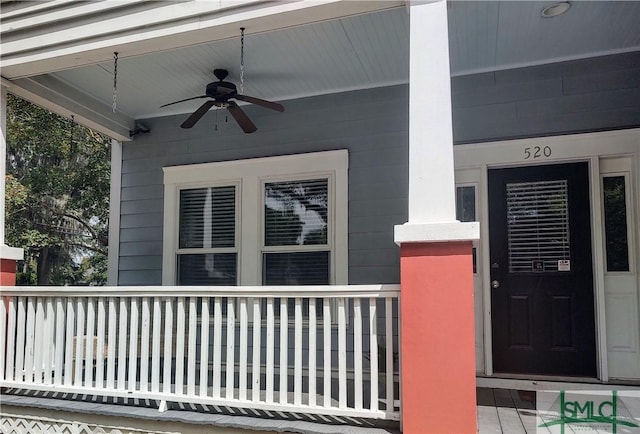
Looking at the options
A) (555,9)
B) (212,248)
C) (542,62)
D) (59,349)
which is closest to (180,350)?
(59,349)

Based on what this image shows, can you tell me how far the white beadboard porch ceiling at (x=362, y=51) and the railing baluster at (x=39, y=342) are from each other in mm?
2176

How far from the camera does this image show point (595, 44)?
3.90 metres

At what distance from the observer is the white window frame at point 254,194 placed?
4707 mm

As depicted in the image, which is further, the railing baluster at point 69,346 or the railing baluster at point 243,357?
the railing baluster at point 69,346

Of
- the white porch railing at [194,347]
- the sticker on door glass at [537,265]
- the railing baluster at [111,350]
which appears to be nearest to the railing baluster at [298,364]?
the white porch railing at [194,347]

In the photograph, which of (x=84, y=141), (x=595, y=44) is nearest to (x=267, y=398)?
(x=595, y=44)

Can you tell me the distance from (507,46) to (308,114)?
1959 millimetres

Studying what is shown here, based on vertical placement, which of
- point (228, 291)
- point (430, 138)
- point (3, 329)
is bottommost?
point (3, 329)

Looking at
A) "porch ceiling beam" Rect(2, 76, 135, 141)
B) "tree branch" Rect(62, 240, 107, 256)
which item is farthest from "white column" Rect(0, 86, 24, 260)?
"tree branch" Rect(62, 240, 107, 256)

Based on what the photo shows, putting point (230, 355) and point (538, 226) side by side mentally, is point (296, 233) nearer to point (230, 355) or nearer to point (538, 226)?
point (230, 355)

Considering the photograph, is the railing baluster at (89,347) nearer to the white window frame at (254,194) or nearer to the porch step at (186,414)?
the porch step at (186,414)

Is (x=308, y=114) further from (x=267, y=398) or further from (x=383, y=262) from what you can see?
(x=267, y=398)

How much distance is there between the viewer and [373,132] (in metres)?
4.70

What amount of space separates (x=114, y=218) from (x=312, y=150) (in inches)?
99.8
